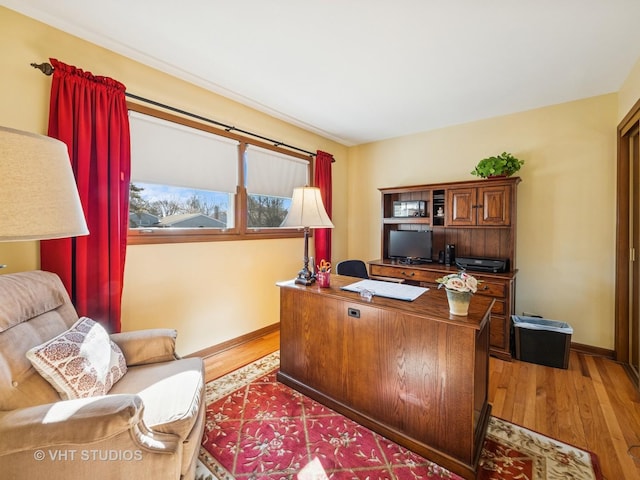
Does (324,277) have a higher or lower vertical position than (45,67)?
lower

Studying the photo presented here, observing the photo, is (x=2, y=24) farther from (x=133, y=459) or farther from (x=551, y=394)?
(x=551, y=394)

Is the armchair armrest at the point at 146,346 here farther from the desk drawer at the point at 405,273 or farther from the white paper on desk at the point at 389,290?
the desk drawer at the point at 405,273

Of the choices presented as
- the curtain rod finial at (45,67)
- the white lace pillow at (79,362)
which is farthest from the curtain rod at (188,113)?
the white lace pillow at (79,362)

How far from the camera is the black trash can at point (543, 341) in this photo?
8.35 feet

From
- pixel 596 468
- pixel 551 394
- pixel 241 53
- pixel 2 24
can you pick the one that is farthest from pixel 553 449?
pixel 2 24

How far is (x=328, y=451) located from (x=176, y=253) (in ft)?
6.41

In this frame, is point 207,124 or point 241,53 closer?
point 241,53

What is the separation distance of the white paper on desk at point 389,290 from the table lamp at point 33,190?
1.58 metres

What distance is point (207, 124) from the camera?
270 cm

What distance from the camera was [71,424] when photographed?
1008 millimetres

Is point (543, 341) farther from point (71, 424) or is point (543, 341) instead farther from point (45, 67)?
point (45, 67)

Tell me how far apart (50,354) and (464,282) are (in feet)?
6.43

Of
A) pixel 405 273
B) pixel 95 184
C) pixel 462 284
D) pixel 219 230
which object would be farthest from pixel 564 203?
pixel 95 184

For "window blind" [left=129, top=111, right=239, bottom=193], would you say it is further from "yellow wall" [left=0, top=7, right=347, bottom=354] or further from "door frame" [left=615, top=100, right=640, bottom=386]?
"door frame" [left=615, top=100, right=640, bottom=386]
